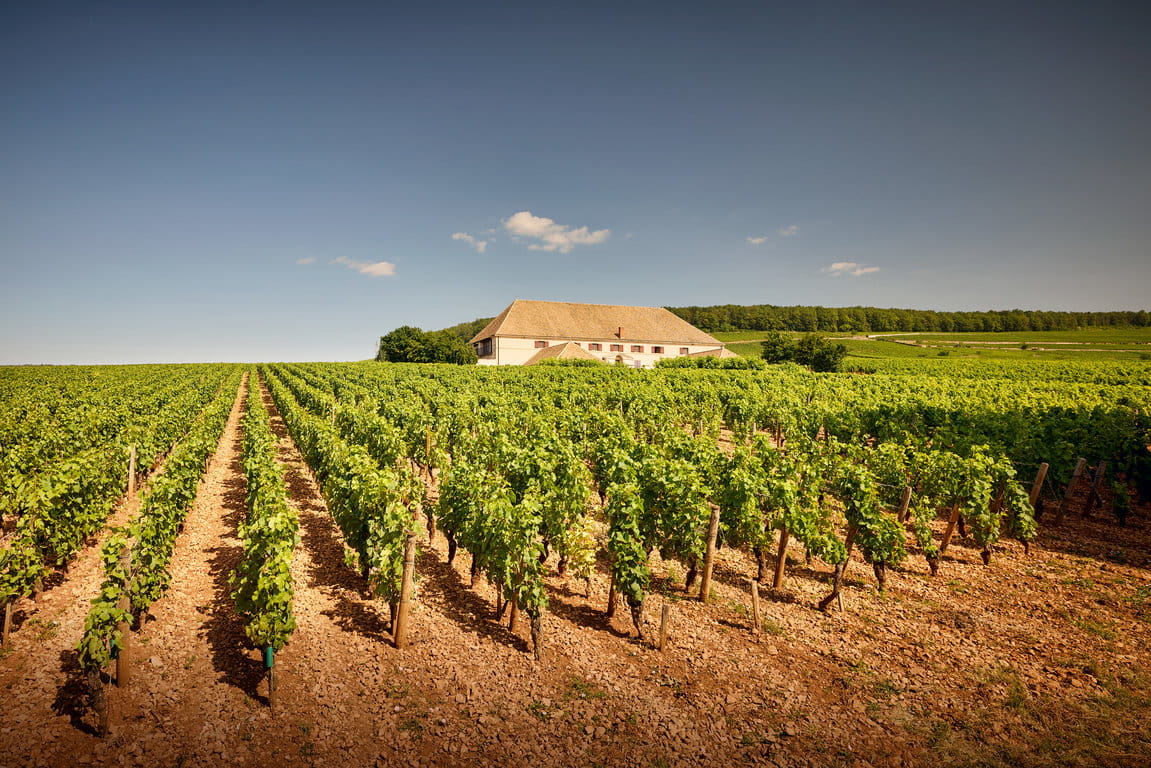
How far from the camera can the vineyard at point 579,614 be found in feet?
18.5

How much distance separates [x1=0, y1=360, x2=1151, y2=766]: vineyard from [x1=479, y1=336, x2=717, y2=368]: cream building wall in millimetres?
51062

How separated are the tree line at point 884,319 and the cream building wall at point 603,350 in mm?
74840

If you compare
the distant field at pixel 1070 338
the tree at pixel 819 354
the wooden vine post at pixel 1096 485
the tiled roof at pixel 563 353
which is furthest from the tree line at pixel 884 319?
the wooden vine post at pixel 1096 485

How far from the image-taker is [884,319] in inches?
5502

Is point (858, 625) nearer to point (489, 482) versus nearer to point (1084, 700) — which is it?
point (1084, 700)

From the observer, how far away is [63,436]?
13.6 m

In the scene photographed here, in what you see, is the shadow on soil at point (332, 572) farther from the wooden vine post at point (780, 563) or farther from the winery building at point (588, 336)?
the winery building at point (588, 336)

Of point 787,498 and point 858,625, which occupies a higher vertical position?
point 787,498

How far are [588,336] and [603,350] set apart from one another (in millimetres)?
3116

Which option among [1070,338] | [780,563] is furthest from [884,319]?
[780,563]

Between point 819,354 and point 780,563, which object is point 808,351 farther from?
point 780,563

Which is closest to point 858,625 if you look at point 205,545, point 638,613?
point 638,613

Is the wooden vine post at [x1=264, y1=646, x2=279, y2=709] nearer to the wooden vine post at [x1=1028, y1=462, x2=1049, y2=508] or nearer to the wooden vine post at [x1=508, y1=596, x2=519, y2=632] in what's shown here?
the wooden vine post at [x1=508, y1=596, x2=519, y2=632]

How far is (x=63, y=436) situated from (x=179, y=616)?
10464mm
